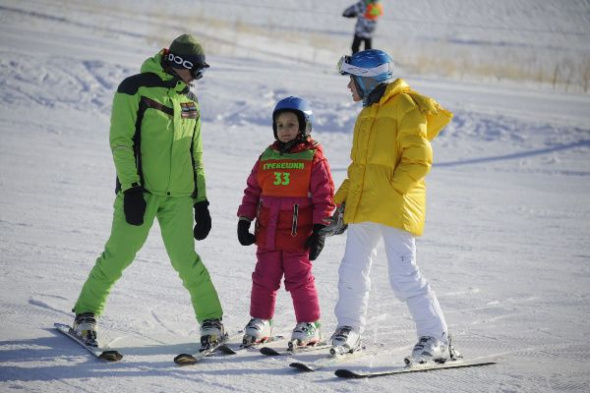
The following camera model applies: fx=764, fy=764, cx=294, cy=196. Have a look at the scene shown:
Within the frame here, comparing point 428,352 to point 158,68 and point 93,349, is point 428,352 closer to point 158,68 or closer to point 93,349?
point 93,349

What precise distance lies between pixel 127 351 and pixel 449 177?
752 centimetres

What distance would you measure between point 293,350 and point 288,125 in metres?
1.34

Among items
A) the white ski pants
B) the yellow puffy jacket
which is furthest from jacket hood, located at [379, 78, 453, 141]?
the white ski pants

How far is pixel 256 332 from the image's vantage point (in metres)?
4.56

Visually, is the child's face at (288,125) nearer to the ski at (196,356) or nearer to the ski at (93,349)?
the ski at (196,356)

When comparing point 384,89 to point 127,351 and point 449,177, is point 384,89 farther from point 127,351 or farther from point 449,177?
point 449,177

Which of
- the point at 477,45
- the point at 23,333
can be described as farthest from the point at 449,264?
the point at 477,45

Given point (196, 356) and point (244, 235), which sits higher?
point (244, 235)

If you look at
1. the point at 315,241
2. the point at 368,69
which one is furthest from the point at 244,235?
the point at 368,69

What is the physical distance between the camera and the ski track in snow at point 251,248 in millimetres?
4227

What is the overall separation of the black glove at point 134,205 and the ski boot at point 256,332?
3.05 feet

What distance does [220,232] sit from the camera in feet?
24.7

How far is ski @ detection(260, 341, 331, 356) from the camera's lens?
4.41 meters

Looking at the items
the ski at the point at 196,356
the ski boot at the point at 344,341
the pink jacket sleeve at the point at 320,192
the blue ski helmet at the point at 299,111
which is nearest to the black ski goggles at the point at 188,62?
the blue ski helmet at the point at 299,111
